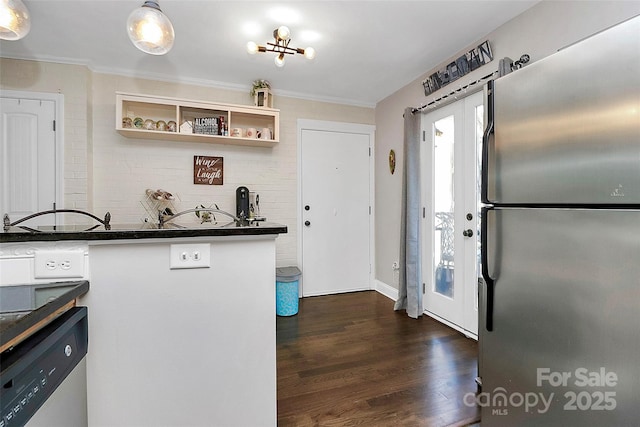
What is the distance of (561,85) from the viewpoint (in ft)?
3.60

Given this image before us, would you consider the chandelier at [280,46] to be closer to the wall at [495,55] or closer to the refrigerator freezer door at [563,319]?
the wall at [495,55]

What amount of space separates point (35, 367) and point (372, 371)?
1855mm

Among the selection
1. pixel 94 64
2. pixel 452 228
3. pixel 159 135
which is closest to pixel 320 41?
pixel 159 135

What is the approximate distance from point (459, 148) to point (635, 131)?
180 centimetres

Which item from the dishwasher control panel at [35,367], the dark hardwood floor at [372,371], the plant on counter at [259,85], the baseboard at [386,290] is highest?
the plant on counter at [259,85]

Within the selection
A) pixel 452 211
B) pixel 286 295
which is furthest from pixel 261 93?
pixel 452 211

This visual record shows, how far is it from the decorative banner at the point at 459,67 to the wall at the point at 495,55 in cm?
4

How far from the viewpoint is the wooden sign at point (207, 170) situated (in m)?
3.24

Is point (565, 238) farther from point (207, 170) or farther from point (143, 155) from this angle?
point (143, 155)

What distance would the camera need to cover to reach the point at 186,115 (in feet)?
10.3

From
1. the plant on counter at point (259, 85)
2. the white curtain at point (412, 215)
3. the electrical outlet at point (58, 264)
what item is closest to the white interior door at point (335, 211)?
the plant on counter at point (259, 85)

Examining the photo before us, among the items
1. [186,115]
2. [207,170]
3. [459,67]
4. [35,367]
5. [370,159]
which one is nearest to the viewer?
[35,367]
